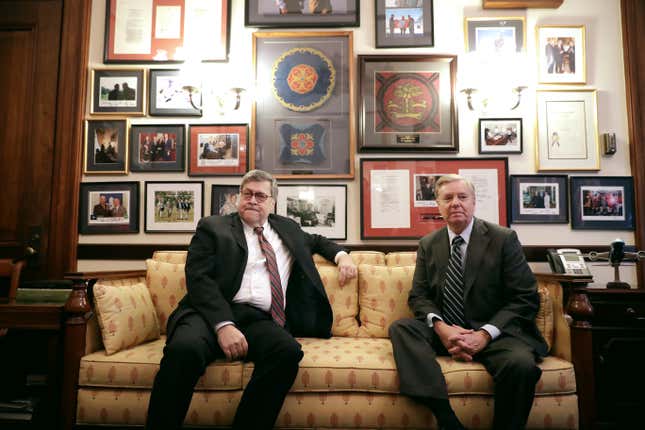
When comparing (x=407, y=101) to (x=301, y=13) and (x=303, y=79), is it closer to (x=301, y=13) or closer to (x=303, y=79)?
(x=303, y=79)

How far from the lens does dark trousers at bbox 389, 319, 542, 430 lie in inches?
73.7

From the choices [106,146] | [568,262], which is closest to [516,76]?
[568,262]

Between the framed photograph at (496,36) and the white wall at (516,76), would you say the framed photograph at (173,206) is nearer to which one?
the white wall at (516,76)

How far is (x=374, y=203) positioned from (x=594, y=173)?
1787 millimetres

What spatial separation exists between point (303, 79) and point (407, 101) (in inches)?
34.3

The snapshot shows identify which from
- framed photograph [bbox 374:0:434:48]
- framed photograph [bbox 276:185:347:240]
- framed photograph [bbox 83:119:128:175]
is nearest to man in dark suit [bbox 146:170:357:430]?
framed photograph [bbox 276:185:347:240]

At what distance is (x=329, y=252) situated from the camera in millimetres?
2746

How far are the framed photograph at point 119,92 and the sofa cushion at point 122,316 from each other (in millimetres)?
1671

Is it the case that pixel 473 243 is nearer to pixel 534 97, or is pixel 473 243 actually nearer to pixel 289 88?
pixel 534 97

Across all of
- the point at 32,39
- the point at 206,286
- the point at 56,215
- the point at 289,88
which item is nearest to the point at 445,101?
the point at 289,88

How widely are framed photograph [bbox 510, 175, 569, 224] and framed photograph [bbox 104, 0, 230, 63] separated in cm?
265

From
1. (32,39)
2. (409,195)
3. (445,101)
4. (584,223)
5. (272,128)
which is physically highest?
(32,39)

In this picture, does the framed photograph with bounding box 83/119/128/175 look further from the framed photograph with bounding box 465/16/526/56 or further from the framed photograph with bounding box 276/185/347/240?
the framed photograph with bounding box 465/16/526/56

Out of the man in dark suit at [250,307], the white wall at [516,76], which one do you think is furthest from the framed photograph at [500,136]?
the man in dark suit at [250,307]
